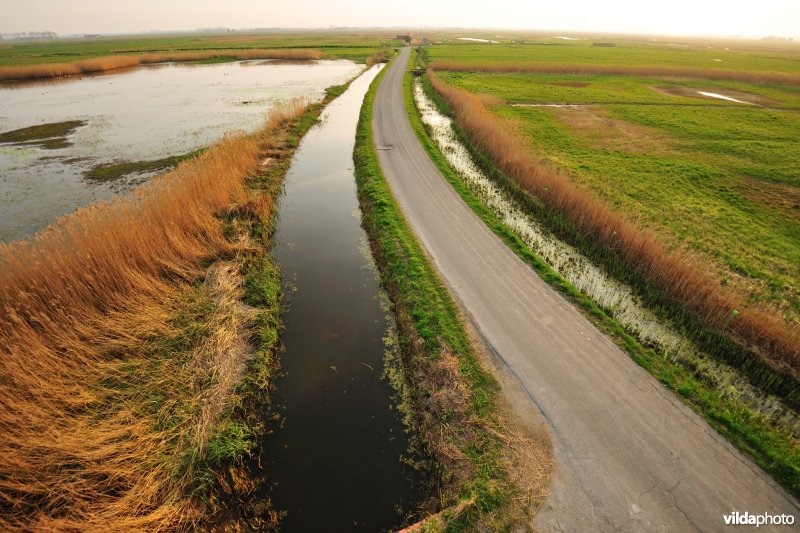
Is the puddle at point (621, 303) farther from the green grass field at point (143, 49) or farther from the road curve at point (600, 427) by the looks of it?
the green grass field at point (143, 49)

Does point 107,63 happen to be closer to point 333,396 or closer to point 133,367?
point 133,367

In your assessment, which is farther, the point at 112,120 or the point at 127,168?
the point at 112,120

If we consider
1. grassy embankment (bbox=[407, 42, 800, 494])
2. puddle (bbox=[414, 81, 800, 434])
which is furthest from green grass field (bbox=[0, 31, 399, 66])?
grassy embankment (bbox=[407, 42, 800, 494])

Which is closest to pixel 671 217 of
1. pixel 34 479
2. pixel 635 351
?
pixel 635 351

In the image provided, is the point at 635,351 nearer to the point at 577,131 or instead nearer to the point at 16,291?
the point at 16,291

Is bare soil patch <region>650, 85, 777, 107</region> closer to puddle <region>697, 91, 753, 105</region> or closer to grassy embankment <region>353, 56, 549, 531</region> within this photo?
puddle <region>697, 91, 753, 105</region>

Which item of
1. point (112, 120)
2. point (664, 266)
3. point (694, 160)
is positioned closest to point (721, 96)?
point (694, 160)
